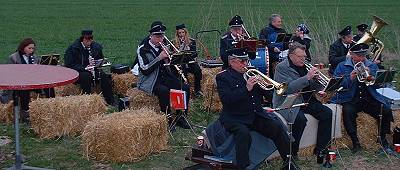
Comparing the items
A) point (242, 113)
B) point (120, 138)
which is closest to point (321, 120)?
point (242, 113)

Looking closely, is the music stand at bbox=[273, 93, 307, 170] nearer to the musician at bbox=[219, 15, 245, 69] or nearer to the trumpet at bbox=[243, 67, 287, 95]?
the trumpet at bbox=[243, 67, 287, 95]

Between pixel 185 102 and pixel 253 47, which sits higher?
pixel 253 47

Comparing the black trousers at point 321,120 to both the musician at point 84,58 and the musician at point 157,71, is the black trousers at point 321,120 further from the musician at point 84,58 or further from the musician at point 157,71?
the musician at point 84,58

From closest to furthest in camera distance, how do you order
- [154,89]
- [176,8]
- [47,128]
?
1. [47,128]
2. [154,89]
3. [176,8]

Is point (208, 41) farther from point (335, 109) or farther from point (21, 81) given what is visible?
point (21, 81)

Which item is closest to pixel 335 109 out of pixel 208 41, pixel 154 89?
pixel 154 89

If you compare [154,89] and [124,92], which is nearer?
[154,89]

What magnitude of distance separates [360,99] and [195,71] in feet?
11.7

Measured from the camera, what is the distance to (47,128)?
8.79m

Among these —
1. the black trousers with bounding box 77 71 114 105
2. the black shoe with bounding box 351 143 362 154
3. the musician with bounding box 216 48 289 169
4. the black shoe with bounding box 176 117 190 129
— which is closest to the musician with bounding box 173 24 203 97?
the black trousers with bounding box 77 71 114 105

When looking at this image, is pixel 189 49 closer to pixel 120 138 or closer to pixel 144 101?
pixel 144 101

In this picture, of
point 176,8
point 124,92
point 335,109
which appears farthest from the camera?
point 176,8

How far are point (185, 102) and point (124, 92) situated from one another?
2.66 m

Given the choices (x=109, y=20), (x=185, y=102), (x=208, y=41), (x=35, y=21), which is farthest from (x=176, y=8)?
(x=185, y=102)
